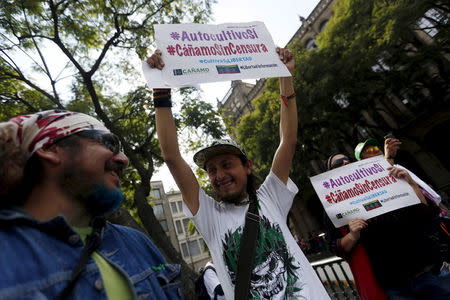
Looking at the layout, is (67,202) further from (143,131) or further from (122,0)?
(143,131)

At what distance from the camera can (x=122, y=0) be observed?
8.53m

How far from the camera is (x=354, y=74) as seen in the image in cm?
1638

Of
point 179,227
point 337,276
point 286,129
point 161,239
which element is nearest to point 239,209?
point 286,129

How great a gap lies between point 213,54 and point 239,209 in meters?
1.44

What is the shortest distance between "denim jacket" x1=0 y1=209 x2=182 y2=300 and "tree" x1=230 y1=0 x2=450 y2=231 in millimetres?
15894

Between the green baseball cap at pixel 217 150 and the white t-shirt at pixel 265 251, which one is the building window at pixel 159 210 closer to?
the green baseball cap at pixel 217 150

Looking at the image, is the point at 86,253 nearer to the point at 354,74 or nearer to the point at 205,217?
the point at 205,217

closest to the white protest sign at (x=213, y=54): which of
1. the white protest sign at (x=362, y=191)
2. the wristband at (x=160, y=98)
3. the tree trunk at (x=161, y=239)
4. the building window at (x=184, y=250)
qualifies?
the wristband at (x=160, y=98)

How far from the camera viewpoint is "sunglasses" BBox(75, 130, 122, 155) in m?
1.37

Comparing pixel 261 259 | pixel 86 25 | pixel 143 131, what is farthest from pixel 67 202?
pixel 143 131

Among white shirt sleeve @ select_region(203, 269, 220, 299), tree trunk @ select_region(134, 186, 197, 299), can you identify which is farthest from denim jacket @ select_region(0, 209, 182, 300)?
tree trunk @ select_region(134, 186, 197, 299)

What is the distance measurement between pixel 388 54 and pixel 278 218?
62.8ft

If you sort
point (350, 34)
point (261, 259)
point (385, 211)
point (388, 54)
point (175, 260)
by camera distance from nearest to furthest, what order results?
1. point (261, 259)
2. point (385, 211)
3. point (175, 260)
4. point (350, 34)
5. point (388, 54)

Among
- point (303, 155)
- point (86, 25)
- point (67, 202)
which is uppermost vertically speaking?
point (86, 25)
